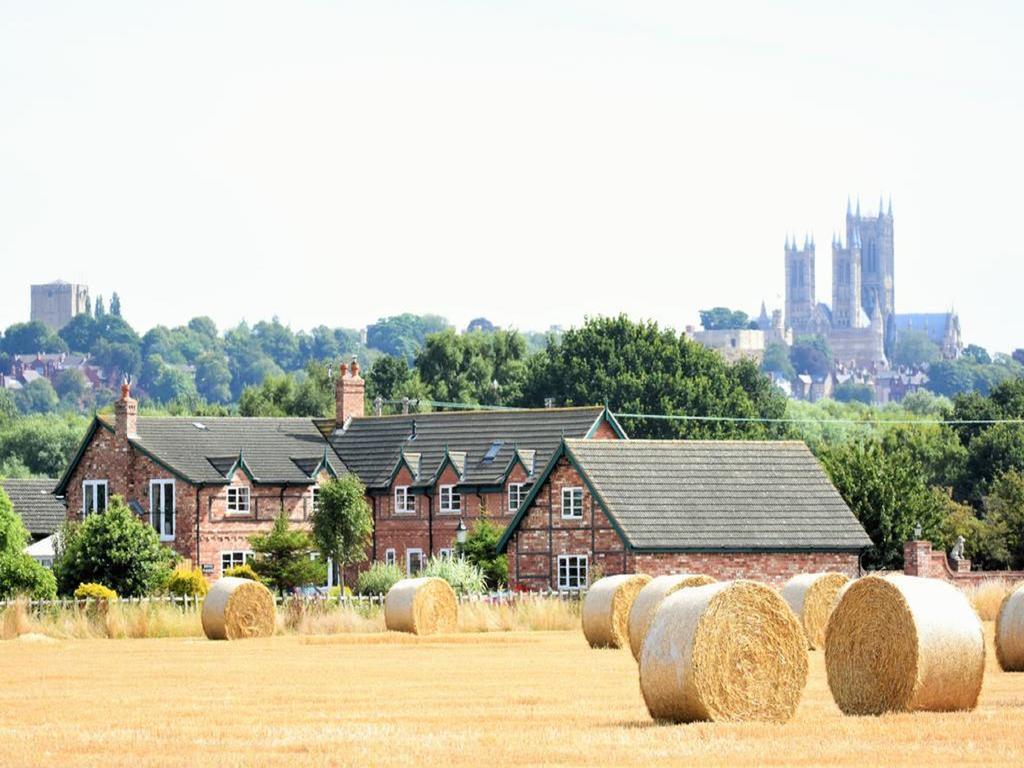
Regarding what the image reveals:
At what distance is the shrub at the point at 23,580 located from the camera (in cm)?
5944

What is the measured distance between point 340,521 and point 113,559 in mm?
A: 12661

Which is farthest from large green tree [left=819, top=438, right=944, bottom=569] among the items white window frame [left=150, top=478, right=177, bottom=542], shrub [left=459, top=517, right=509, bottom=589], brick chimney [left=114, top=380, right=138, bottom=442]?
brick chimney [left=114, top=380, right=138, bottom=442]

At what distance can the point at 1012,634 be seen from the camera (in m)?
35.2

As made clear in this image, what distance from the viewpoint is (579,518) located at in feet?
218

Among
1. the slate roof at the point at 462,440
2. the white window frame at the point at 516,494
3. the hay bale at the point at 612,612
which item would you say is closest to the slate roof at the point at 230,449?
the slate roof at the point at 462,440

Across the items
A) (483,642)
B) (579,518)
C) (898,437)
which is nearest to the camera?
(483,642)

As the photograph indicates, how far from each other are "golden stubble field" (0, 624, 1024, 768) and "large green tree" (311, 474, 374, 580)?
3068 cm

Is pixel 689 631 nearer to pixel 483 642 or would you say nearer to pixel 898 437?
pixel 483 642

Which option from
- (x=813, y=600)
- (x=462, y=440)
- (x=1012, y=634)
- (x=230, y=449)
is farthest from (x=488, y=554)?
(x=1012, y=634)

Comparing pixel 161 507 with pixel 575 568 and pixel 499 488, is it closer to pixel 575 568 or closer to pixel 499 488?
pixel 499 488

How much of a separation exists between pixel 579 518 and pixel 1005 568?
16.5 m

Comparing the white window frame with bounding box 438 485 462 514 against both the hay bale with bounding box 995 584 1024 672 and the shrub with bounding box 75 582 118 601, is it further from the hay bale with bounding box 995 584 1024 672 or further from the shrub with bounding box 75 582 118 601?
the hay bale with bounding box 995 584 1024 672

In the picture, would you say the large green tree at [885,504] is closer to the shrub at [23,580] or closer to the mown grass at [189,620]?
the mown grass at [189,620]

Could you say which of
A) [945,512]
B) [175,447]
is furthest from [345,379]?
[945,512]
